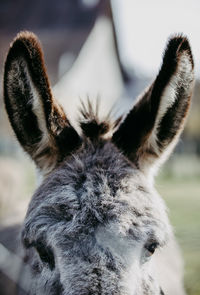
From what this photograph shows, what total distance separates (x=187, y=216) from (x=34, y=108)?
22.6 feet

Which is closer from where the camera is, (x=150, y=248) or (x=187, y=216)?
(x=150, y=248)

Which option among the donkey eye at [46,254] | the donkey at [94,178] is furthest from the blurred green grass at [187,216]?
the donkey eye at [46,254]

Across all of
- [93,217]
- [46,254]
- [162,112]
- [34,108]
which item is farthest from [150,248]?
[34,108]

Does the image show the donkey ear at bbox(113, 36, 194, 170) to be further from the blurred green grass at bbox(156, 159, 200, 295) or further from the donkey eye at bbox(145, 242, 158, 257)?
the blurred green grass at bbox(156, 159, 200, 295)

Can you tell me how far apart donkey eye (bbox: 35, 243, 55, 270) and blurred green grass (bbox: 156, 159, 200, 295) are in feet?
5.84

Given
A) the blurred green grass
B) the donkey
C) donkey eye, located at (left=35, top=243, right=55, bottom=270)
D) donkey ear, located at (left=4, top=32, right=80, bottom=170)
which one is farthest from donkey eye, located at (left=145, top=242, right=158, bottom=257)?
the blurred green grass

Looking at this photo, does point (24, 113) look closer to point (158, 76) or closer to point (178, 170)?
point (158, 76)

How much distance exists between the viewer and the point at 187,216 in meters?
8.38

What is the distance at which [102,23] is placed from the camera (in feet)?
39.1

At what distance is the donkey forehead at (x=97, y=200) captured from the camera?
5.98 feet

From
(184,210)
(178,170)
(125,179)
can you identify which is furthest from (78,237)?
(178,170)

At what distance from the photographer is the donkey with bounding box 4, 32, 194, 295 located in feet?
5.71

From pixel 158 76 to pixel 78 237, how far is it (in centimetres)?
100

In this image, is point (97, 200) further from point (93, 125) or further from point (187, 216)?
point (187, 216)
